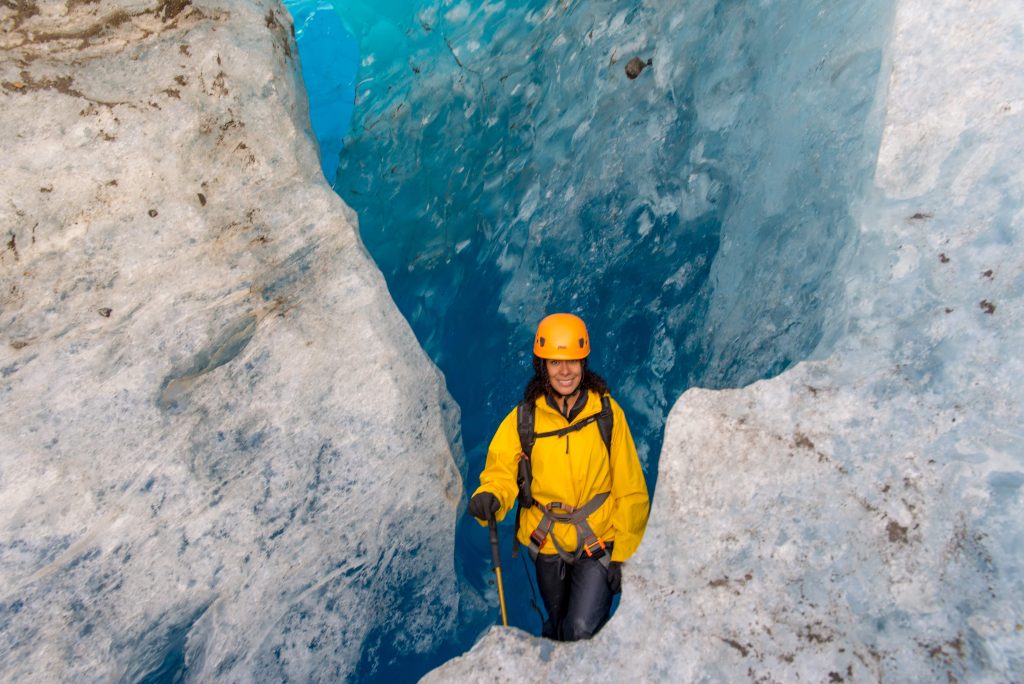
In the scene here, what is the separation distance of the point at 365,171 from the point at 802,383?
537 centimetres

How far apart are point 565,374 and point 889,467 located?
5.06ft

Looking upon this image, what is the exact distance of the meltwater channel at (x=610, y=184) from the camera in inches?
181

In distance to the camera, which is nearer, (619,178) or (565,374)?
(565,374)

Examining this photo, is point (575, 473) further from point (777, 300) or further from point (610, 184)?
point (610, 184)

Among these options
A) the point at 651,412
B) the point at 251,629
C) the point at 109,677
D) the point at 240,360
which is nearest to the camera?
the point at 109,677

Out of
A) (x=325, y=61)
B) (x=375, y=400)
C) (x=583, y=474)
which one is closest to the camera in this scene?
(x=583, y=474)

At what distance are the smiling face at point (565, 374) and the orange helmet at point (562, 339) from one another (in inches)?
1.3

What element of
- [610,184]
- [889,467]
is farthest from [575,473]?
[610,184]

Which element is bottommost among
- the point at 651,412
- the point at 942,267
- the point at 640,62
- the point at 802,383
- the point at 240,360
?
the point at 651,412

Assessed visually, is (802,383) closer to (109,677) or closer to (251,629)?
(251,629)

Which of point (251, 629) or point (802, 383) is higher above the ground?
point (802, 383)

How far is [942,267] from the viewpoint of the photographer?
3.28m

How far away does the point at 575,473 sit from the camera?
3.96m

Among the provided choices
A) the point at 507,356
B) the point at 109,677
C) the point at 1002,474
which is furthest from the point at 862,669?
the point at 507,356
